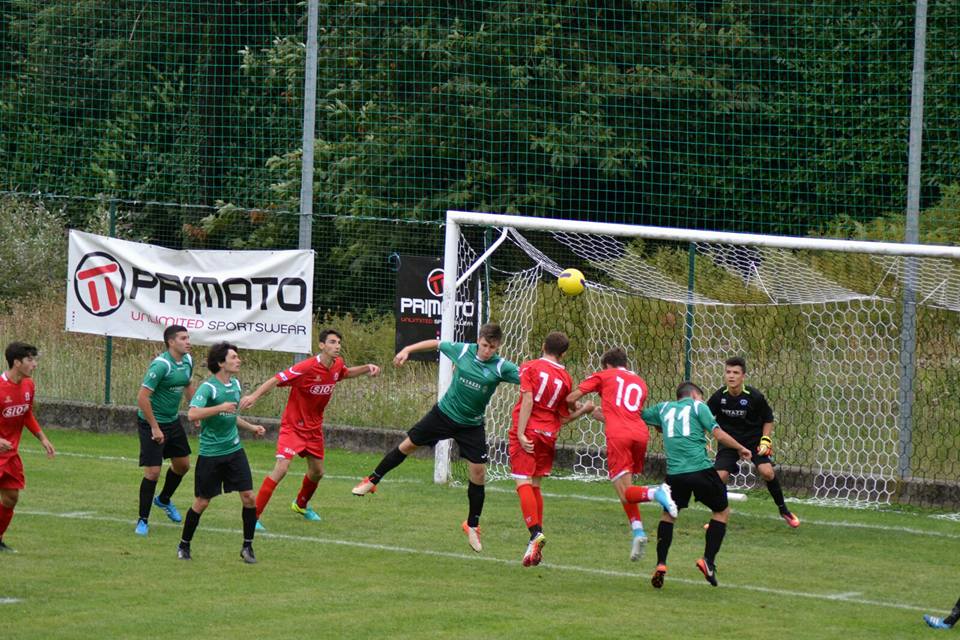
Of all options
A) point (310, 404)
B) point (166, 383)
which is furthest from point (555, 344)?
point (166, 383)

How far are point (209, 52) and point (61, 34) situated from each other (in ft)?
9.71

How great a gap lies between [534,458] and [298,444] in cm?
249

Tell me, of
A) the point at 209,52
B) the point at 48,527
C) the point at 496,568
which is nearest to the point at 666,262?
the point at 496,568

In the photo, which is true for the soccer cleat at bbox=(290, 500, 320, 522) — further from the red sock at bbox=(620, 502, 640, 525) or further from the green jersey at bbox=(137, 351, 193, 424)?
the red sock at bbox=(620, 502, 640, 525)

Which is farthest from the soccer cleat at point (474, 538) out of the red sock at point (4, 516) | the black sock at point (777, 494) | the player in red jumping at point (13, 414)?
the red sock at point (4, 516)

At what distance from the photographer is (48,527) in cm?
1166

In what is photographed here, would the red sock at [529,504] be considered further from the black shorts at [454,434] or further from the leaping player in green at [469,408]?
the black shorts at [454,434]

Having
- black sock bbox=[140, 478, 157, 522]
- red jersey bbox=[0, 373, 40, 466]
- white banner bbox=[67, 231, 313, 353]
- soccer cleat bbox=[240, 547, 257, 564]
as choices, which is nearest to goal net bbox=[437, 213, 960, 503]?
white banner bbox=[67, 231, 313, 353]

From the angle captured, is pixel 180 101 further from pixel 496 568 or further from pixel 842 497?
pixel 496 568

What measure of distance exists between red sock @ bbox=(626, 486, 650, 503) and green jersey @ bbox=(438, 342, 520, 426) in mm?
1522

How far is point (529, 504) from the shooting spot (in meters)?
10.9

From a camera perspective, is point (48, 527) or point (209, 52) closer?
point (48, 527)

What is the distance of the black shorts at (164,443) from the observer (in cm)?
1202

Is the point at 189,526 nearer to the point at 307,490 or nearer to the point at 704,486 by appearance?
the point at 307,490
